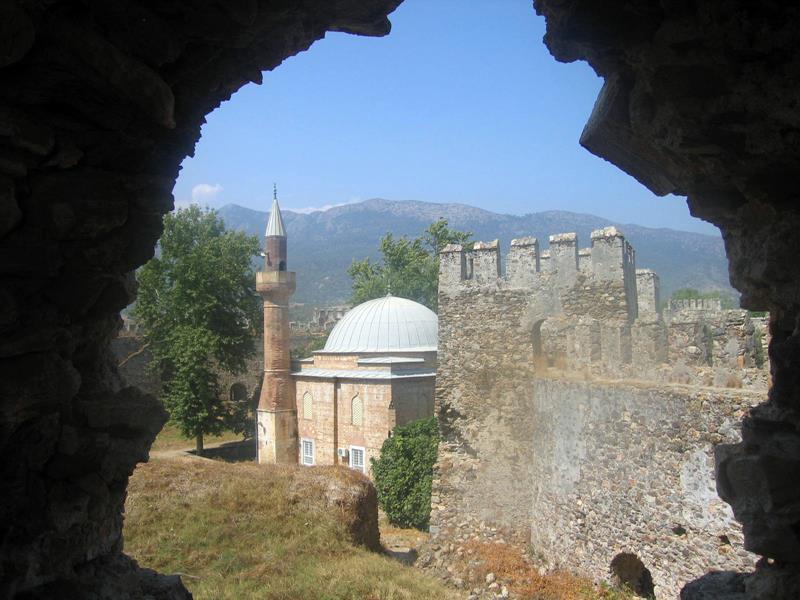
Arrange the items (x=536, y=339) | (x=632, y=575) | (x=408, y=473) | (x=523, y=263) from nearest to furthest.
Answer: (x=632, y=575) < (x=536, y=339) < (x=523, y=263) < (x=408, y=473)

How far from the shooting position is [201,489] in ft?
43.9

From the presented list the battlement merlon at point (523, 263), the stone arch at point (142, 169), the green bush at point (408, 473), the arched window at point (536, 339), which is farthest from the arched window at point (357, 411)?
the stone arch at point (142, 169)

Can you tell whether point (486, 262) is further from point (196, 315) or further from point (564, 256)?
point (196, 315)

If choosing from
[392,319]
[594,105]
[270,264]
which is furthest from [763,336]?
[270,264]

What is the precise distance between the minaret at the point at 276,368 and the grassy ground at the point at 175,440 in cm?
342

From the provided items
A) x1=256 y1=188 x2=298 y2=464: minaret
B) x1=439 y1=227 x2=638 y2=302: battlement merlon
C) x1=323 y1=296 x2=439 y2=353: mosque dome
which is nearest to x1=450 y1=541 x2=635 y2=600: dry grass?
x1=439 y1=227 x2=638 y2=302: battlement merlon

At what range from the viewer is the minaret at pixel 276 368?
2789 centimetres

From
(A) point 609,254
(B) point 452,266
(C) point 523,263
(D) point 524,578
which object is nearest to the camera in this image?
(D) point 524,578

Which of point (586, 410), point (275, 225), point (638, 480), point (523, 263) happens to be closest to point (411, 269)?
point (275, 225)

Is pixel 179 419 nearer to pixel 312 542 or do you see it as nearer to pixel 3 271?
pixel 312 542

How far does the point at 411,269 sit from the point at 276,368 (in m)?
14.7

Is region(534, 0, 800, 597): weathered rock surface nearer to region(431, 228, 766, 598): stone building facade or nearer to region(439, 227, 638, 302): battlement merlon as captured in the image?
region(431, 228, 766, 598): stone building facade

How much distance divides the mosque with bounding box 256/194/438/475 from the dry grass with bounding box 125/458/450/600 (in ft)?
33.1

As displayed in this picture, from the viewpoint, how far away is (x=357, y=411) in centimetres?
2525
